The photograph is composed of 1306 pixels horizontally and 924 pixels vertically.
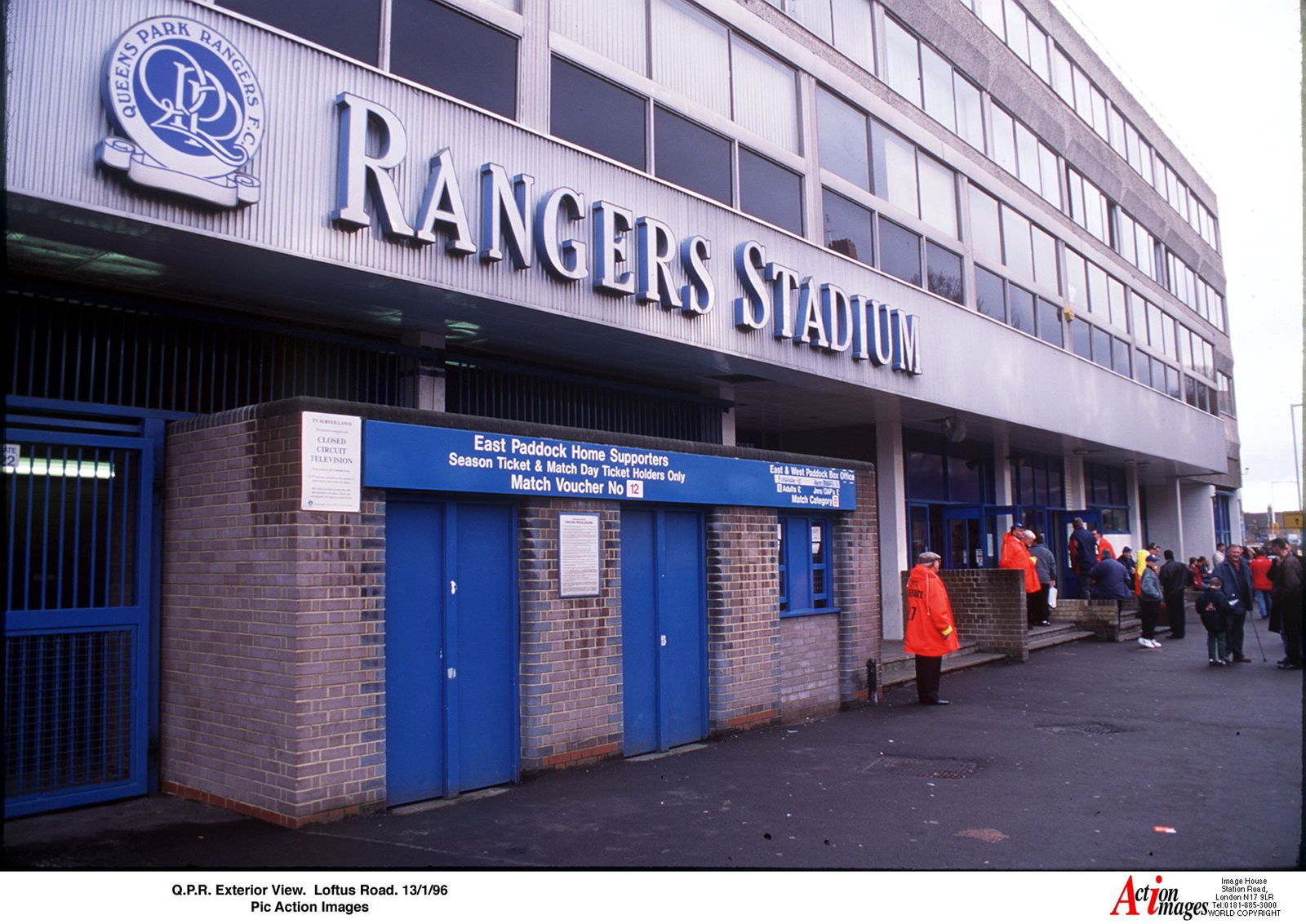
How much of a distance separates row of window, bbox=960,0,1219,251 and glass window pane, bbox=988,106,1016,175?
5.94ft

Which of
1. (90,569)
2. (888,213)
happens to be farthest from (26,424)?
(888,213)

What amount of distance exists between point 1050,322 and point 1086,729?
1369 cm

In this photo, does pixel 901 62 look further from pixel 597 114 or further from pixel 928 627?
pixel 928 627

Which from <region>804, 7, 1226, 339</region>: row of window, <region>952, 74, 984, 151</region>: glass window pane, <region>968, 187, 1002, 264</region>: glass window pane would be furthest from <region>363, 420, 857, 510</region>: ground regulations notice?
<region>952, 74, 984, 151</region>: glass window pane

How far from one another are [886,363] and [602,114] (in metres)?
5.92

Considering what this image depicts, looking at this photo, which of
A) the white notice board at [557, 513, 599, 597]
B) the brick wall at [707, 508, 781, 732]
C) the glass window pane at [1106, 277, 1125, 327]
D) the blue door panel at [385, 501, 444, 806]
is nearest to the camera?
the blue door panel at [385, 501, 444, 806]

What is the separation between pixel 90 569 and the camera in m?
7.04

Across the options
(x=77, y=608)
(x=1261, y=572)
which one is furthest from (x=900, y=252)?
(x=77, y=608)

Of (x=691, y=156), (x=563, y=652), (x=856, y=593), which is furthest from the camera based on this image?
(x=691, y=156)

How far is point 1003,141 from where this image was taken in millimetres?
21344

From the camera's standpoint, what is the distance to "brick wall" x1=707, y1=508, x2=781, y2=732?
993 cm

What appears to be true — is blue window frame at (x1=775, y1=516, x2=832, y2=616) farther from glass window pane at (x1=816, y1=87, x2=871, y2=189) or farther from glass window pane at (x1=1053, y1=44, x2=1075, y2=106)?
glass window pane at (x1=1053, y1=44, x2=1075, y2=106)

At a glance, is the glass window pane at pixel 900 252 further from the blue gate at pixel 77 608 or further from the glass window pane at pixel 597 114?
the blue gate at pixel 77 608
